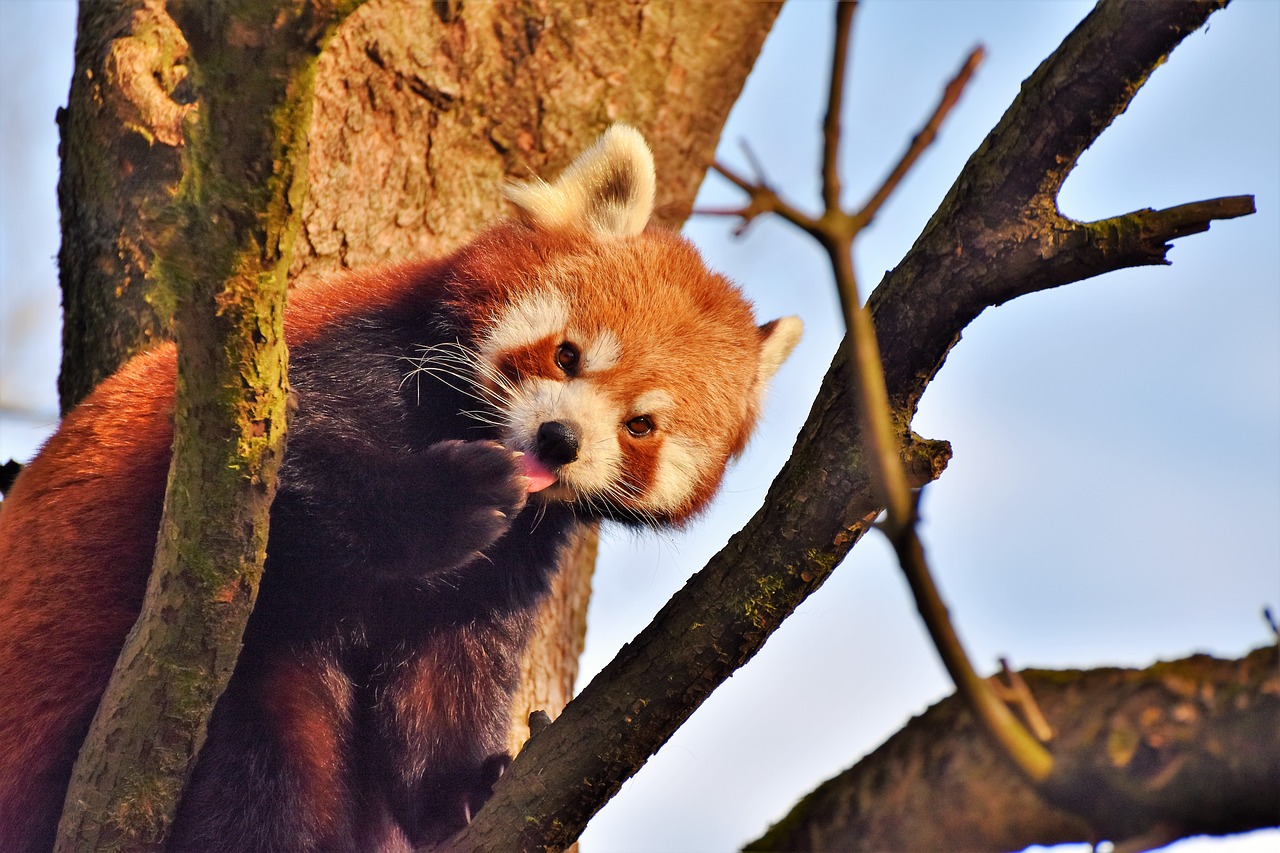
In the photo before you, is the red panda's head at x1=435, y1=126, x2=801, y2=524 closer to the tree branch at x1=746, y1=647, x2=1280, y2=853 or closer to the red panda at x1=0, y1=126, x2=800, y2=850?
the red panda at x1=0, y1=126, x2=800, y2=850

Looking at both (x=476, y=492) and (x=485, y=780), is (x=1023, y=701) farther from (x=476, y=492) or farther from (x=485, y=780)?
(x=485, y=780)

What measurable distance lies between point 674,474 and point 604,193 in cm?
103

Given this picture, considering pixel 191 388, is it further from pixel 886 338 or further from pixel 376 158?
pixel 376 158

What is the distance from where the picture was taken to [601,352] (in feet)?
12.1

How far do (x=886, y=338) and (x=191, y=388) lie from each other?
136cm

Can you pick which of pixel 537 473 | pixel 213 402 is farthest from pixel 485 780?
pixel 213 402

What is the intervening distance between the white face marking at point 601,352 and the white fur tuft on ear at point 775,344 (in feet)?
2.72

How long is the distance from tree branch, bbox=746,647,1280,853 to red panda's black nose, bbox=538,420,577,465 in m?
1.69

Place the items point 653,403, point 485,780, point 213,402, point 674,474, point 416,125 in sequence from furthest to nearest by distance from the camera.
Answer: point 416,125 → point 674,474 → point 653,403 → point 485,780 → point 213,402

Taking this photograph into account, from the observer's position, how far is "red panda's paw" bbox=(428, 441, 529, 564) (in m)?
2.95

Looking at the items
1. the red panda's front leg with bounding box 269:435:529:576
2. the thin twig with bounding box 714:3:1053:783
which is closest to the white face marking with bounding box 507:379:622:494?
the red panda's front leg with bounding box 269:435:529:576

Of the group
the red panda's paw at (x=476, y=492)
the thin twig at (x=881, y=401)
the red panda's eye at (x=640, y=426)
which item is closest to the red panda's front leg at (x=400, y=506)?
the red panda's paw at (x=476, y=492)

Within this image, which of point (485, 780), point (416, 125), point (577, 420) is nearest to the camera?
point (577, 420)

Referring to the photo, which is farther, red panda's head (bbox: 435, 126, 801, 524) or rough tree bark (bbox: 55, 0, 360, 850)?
red panda's head (bbox: 435, 126, 801, 524)
